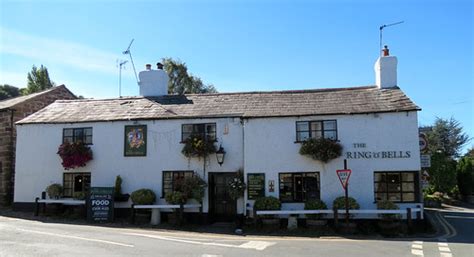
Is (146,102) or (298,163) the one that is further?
(146,102)

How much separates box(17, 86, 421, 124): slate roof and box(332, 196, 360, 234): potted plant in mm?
3487

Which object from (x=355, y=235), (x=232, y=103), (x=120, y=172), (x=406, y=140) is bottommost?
(x=355, y=235)

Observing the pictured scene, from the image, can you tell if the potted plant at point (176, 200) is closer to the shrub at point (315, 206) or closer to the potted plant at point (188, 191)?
the potted plant at point (188, 191)

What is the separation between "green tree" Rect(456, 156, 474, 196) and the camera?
3269cm

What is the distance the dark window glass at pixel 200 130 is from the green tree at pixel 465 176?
22949mm

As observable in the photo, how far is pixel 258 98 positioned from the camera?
20.6 meters

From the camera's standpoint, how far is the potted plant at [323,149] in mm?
17141

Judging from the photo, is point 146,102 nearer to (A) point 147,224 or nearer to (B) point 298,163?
(A) point 147,224

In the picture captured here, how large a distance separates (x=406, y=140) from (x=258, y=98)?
681cm

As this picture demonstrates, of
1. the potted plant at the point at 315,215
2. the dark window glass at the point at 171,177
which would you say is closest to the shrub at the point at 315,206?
the potted plant at the point at 315,215

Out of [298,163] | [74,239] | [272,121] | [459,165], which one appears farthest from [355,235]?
[459,165]

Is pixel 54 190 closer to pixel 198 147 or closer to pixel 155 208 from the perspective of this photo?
pixel 155 208

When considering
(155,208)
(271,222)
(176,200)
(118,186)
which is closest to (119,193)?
(118,186)

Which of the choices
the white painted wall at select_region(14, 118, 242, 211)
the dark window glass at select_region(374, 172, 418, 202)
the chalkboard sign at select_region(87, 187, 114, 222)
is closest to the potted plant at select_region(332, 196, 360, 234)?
the dark window glass at select_region(374, 172, 418, 202)
